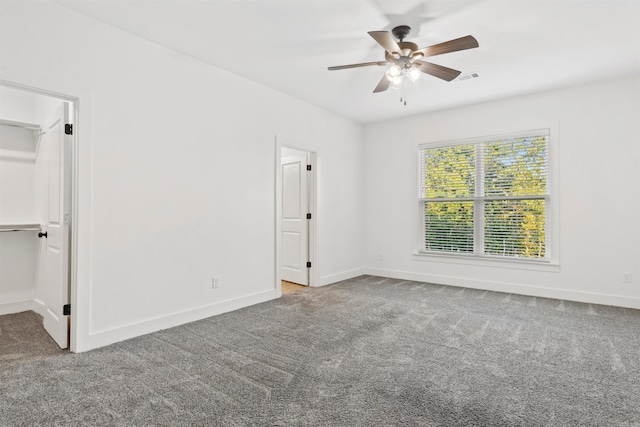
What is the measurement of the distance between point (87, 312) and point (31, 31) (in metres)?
2.16

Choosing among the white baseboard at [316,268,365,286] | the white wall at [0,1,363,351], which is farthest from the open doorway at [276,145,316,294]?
the white wall at [0,1,363,351]

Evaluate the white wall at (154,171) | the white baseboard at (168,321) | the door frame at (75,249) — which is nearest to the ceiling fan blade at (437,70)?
the white wall at (154,171)

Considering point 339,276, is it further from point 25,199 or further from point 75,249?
point 25,199

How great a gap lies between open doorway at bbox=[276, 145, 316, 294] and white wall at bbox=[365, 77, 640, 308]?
1.99 metres

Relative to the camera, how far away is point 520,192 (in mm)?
4773

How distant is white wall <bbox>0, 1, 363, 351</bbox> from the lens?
2729 millimetres

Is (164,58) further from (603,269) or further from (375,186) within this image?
(603,269)

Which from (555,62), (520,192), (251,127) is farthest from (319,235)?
(555,62)

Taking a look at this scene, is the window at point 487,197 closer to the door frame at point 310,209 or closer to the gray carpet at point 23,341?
the door frame at point 310,209

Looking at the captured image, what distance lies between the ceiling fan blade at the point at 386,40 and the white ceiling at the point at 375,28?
25cm

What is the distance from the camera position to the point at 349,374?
2.36 metres

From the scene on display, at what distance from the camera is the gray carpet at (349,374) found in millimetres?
1887

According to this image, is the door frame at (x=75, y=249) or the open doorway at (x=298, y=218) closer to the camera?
the door frame at (x=75, y=249)

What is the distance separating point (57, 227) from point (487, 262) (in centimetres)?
516
